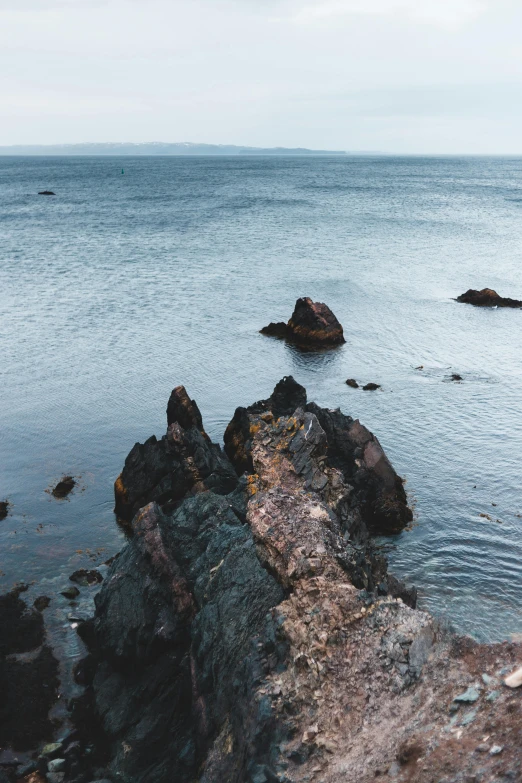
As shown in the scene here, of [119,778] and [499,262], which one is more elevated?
[499,262]

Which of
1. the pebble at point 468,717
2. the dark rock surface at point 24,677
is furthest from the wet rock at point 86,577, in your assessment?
the pebble at point 468,717

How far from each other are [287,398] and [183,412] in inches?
202

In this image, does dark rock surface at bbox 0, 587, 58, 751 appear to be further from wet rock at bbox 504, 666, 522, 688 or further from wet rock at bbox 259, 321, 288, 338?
wet rock at bbox 259, 321, 288, 338

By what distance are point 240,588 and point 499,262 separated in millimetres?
79123

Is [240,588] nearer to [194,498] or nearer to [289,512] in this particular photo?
[289,512]

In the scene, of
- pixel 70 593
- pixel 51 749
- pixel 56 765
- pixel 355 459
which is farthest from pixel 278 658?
pixel 355 459

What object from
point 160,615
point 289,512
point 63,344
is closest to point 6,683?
point 160,615

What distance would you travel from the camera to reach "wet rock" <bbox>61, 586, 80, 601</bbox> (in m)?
22.3

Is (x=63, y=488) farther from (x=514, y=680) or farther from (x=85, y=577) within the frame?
(x=514, y=680)

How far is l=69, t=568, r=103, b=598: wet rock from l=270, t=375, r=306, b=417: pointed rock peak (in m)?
11.9

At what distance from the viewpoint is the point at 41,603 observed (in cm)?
2188

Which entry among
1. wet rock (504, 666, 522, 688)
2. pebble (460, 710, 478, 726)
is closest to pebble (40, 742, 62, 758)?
pebble (460, 710, 478, 726)

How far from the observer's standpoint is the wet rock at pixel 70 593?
73.3 ft

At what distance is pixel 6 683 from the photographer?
1839 cm
